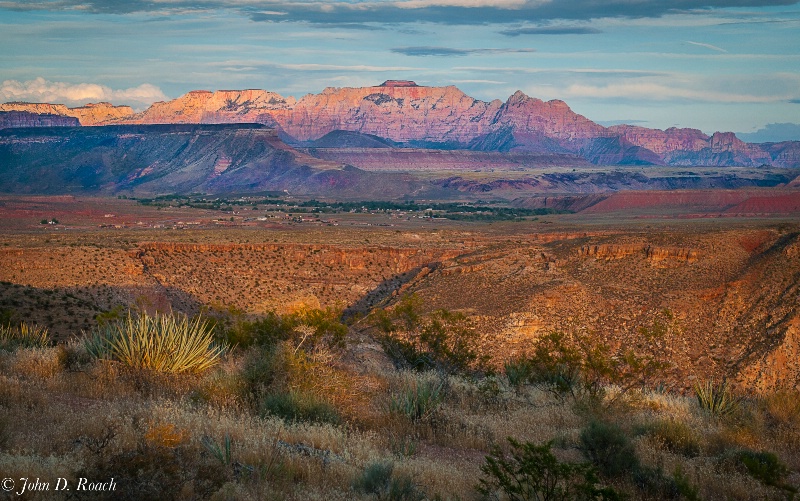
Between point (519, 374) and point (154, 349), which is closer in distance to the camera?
point (154, 349)

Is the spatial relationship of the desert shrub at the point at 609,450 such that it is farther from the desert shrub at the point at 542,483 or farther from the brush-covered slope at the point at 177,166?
the brush-covered slope at the point at 177,166

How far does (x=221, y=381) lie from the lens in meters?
12.4

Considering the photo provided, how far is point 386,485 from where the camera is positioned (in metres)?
8.28

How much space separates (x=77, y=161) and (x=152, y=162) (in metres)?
16.3

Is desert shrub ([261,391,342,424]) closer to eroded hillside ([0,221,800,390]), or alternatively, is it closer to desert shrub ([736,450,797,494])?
desert shrub ([736,450,797,494])

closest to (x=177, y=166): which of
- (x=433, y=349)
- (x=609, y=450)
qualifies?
(x=433, y=349)

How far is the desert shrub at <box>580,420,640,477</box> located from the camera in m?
9.95

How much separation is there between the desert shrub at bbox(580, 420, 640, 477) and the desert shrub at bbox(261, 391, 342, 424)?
3.34 metres

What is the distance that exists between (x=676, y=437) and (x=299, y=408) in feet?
17.1

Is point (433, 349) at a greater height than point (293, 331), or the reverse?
point (293, 331)

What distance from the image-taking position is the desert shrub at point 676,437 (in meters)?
11.4

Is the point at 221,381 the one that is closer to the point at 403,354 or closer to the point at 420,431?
the point at 420,431

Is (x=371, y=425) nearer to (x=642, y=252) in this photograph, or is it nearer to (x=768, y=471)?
(x=768, y=471)

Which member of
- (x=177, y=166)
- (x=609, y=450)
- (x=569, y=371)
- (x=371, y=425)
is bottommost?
(x=177, y=166)
